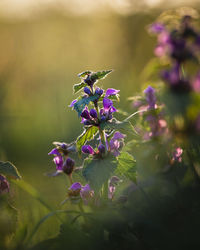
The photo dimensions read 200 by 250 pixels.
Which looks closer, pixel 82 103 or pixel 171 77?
pixel 171 77

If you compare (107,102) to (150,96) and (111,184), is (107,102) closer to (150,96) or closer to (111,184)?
(150,96)

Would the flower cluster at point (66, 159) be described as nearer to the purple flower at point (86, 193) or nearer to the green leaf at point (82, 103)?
the purple flower at point (86, 193)

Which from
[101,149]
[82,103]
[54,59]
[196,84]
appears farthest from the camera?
[54,59]

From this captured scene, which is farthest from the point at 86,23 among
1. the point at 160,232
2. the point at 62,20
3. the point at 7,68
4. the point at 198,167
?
the point at 160,232

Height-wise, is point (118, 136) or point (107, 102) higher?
point (107, 102)

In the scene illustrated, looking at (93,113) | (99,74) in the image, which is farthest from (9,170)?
(99,74)
